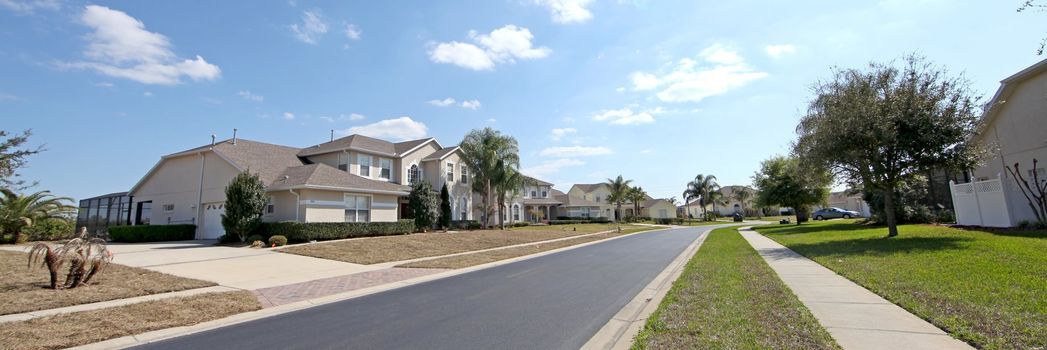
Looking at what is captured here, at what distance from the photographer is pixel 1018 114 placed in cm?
1961

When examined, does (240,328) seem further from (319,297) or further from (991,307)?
(991,307)

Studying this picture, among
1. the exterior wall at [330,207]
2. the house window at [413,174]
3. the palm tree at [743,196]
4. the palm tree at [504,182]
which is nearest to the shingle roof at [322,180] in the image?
the exterior wall at [330,207]

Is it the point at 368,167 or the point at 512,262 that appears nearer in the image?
the point at 512,262

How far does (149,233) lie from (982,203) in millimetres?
39369

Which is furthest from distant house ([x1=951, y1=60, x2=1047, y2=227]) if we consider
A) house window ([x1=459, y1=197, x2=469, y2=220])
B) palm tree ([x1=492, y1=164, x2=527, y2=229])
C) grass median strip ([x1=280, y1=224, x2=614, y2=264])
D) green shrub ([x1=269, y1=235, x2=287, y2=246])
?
house window ([x1=459, y1=197, x2=469, y2=220])

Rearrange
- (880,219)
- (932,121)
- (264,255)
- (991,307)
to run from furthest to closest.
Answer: (880,219), (264,255), (932,121), (991,307)

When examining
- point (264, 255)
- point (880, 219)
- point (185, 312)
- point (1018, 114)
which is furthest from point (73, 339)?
point (880, 219)

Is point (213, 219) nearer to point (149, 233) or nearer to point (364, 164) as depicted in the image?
point (149, 233)

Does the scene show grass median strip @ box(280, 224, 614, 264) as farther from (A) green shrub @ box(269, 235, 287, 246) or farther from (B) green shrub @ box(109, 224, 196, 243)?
(B) green shrub @ box(109, 224, 196, 243)

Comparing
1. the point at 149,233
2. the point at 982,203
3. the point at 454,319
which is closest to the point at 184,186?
the point at 149,233

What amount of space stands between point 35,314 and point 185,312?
2.18m

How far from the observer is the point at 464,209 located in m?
37.3

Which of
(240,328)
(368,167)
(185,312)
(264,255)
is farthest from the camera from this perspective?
(368,167)

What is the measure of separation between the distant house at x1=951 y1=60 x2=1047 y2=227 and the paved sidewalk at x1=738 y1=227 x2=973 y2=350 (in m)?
15.5
